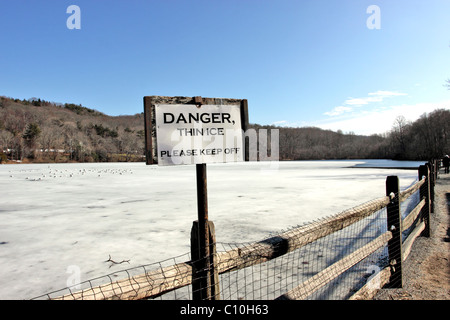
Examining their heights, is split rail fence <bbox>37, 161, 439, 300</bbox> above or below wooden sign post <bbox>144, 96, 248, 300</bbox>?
below

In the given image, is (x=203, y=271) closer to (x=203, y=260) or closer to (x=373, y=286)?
(x=203, y=260)

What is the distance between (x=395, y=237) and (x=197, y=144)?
331 centimetres

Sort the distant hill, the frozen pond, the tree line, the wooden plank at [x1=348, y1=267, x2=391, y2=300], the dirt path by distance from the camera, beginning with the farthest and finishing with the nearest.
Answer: the distant hill → the tree line → the frozen pond → the dirt path → the wooden plank at [x1=348, y1=267, x2=391, y2=300]

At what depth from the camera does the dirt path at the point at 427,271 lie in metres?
3.26

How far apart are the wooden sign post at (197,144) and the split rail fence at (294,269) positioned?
1 cm

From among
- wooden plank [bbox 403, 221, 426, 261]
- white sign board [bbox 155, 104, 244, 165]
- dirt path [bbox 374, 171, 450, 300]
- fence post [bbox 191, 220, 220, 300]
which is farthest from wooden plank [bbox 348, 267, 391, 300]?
white sign board [bbox 155, 104, 244, 165]

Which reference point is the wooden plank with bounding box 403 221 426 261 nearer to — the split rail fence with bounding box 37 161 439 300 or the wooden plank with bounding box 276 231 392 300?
the split rail fence with bounding box 37 161 439 300

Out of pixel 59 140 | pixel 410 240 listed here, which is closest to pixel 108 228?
pixel 410 240

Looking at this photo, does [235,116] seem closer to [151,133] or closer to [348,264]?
[151,133]

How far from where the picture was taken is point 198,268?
1725 mm

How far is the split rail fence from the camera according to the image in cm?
159

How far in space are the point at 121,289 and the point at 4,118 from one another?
545 feet

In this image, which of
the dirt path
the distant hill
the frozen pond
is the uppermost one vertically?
the distant hill
